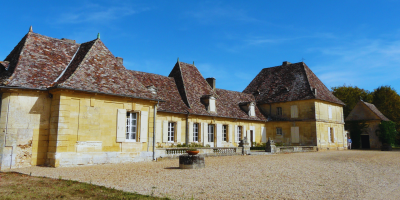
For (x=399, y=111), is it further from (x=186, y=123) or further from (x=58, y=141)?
(x=58, y=141)

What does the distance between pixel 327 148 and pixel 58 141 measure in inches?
895

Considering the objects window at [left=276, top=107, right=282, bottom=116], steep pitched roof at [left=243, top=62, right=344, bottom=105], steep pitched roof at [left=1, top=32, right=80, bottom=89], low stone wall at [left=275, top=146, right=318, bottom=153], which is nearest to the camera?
steep pitched roof at [left=1, top=32, right=80, bottom=89]

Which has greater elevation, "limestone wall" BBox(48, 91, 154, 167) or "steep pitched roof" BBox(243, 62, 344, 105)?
"steep pitched roof" BBox(243, 62, 344, 105)

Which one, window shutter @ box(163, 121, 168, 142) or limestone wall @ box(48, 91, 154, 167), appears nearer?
limestone wall @ box(48, 91, 154, 167)

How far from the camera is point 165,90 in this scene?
70.5 ft

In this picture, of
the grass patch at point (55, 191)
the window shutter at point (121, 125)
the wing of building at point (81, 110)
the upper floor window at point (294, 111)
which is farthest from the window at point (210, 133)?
the grass patch at point (55, 191)

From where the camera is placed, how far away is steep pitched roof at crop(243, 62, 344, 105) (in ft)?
89.6

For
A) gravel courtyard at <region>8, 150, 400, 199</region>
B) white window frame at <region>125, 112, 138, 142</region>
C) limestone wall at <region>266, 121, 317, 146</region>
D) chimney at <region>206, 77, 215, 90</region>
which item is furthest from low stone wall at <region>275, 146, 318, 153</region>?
gravel courtyard at <region>8, 150, 400, 199</region>

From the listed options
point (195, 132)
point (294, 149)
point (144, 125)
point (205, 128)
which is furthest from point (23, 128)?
point (294, 149)

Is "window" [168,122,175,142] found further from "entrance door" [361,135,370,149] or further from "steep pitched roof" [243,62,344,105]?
"entrance door" [361,135,370,149]

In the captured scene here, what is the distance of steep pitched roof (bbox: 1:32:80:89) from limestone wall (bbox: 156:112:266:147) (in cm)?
677

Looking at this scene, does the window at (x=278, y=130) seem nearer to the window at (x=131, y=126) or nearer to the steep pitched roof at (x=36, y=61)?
the window at (x=131, y=126)

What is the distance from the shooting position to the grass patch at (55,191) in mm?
6102

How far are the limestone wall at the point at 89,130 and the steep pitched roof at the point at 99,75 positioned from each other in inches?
13.6
